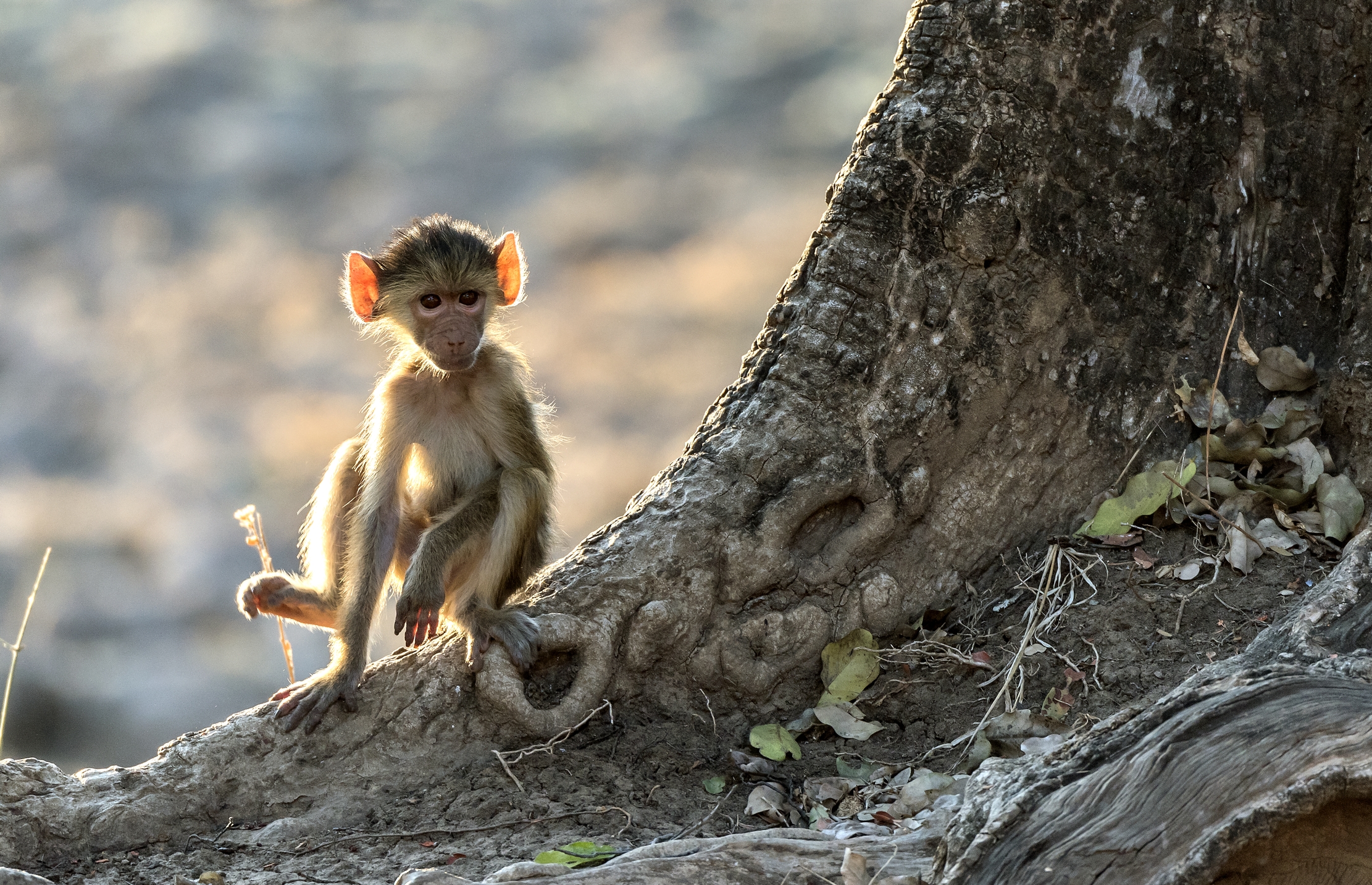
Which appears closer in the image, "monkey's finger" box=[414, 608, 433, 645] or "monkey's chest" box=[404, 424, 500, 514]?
"monkey's finger" box=[414, 608, 433, 645]

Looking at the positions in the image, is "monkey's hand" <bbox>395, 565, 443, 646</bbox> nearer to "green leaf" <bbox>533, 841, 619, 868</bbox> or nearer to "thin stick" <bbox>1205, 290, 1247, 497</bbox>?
"green leaf" <bbox>533, 841, 619, 868</bbox>

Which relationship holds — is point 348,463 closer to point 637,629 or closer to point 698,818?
point 637,629

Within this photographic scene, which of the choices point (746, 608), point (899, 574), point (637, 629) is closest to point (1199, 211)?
point (899, 574)

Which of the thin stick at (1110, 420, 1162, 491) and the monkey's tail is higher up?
the monkey's tail

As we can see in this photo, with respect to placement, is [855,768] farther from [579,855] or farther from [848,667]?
[579,855]

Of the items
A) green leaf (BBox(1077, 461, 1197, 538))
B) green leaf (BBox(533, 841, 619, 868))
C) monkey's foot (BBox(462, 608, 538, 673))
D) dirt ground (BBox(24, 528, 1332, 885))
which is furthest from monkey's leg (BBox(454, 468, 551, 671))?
green leaf (BBox(1077, 461, 1197, 538))

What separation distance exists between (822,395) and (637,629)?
955 millimetres

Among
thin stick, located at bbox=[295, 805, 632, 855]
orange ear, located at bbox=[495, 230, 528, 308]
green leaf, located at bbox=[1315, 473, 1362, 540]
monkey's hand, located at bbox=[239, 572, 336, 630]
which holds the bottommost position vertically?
green leaf, located at bbox=[1315, 473, 1362, 540]

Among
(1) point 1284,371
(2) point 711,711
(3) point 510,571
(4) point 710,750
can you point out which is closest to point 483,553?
(3) point 510,571

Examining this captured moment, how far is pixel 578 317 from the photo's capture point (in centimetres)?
1534

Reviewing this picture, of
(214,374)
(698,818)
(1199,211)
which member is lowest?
(698,818)

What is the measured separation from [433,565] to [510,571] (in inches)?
10.5

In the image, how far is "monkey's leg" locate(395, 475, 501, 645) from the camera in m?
4.70

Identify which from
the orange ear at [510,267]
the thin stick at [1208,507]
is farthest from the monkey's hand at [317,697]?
the thin stick at [1208,507]
